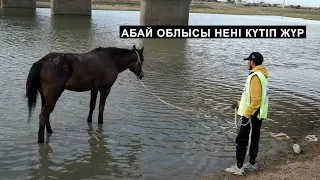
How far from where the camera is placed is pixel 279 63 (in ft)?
70.1

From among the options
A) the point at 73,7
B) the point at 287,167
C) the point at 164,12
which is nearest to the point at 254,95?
the point at 287,167

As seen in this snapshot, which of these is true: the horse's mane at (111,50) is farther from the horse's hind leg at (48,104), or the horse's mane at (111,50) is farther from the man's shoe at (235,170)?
the man's shoe at (235,170)

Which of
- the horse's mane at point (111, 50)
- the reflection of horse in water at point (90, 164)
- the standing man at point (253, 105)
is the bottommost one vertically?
the reflection of horse in water at point (90, 164)

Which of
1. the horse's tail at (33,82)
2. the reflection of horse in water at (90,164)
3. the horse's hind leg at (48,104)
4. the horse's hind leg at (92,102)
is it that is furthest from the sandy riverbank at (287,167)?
the horse's tail at (33,82)

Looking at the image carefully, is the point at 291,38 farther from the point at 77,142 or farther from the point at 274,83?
the point at 77,142

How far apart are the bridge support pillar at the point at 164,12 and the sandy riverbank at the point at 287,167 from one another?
35.7m

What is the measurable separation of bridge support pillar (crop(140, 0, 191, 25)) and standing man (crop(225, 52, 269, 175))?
120 feet

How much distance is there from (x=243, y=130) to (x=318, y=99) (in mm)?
8103

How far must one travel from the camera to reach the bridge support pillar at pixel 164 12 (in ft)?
139

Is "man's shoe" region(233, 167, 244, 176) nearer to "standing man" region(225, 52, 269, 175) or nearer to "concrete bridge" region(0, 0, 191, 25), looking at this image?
"standing man" region(225, 52, 269, 175)

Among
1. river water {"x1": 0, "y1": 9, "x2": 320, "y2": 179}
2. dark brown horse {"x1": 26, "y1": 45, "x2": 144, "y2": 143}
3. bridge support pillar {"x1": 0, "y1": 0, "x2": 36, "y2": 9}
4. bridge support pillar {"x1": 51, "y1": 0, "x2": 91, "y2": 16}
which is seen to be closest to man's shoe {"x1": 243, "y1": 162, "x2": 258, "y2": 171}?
river water {"x1": 0, "y1": 9, "x2": 320, "y2": 179}

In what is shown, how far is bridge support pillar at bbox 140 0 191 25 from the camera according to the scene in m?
42.5

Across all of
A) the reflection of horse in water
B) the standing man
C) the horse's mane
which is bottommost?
the reflection of horse in water

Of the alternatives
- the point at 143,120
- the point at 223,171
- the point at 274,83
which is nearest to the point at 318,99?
the point at 274,83
